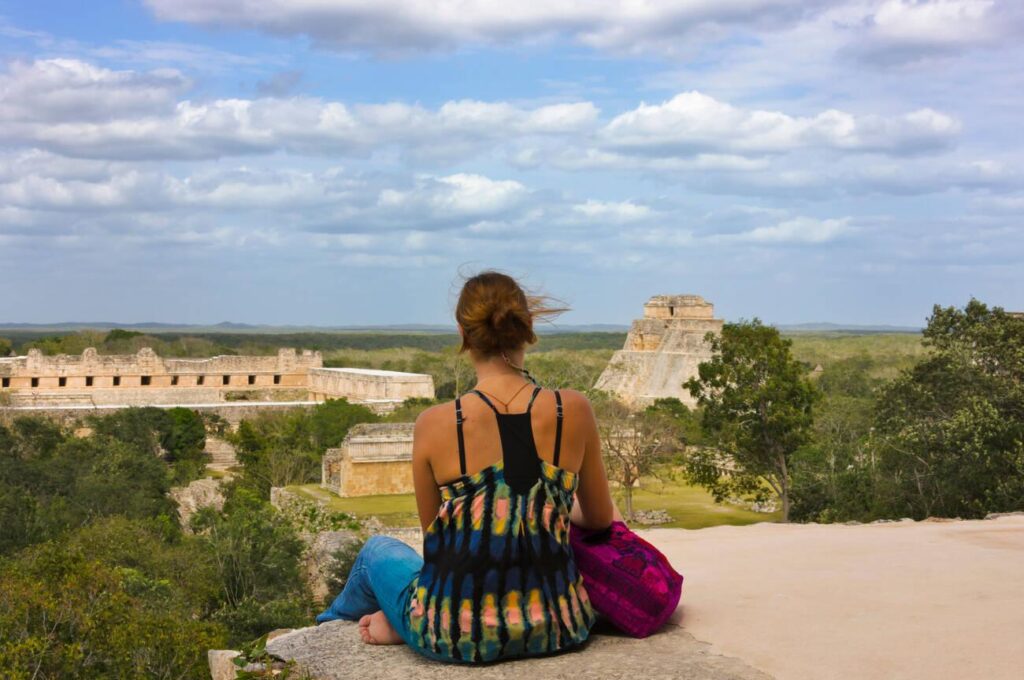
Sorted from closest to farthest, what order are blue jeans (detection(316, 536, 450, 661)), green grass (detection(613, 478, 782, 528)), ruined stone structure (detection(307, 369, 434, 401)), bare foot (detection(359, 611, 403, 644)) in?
blue jeans (detection(316, 536, 450, 661)) < bare foot (detection(359, 611, 403, 644)) < green grass (detection(613, 478, 782, 528)) < ruined stone structure (detection(307, 369, 434, 401))

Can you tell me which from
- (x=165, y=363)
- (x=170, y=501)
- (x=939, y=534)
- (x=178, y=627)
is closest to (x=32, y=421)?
(x=170, y=501)

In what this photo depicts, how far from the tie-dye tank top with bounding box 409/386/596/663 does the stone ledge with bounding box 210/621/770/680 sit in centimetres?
6

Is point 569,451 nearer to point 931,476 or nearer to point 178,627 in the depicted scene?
point 178,627

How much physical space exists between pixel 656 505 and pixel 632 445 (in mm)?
1102

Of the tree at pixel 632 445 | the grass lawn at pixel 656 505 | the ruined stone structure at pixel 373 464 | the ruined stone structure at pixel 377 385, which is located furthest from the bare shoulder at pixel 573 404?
Answer: the ruined stone structure at pixel 377 385

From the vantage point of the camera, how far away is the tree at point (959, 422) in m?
10.4

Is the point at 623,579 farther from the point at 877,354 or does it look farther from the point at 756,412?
the point at 877,354

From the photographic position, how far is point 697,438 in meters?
19.6

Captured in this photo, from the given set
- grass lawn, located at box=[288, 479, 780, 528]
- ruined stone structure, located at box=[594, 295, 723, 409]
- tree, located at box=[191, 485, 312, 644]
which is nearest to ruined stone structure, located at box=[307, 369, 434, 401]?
ruined stone structure, located at box=[594, 295, 723, 409]

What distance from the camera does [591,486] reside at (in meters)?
3.42

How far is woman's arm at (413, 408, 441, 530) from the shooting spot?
128 inches

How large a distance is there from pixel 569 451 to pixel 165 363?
35337mm

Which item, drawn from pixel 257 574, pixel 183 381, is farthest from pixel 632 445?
pixel 183 381

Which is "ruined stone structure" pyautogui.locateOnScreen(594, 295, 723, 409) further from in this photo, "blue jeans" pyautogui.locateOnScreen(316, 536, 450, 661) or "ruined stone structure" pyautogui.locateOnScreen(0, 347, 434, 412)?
"blue jeans" pyautogui.locateOnScreen(316, 536, 450, 661)
